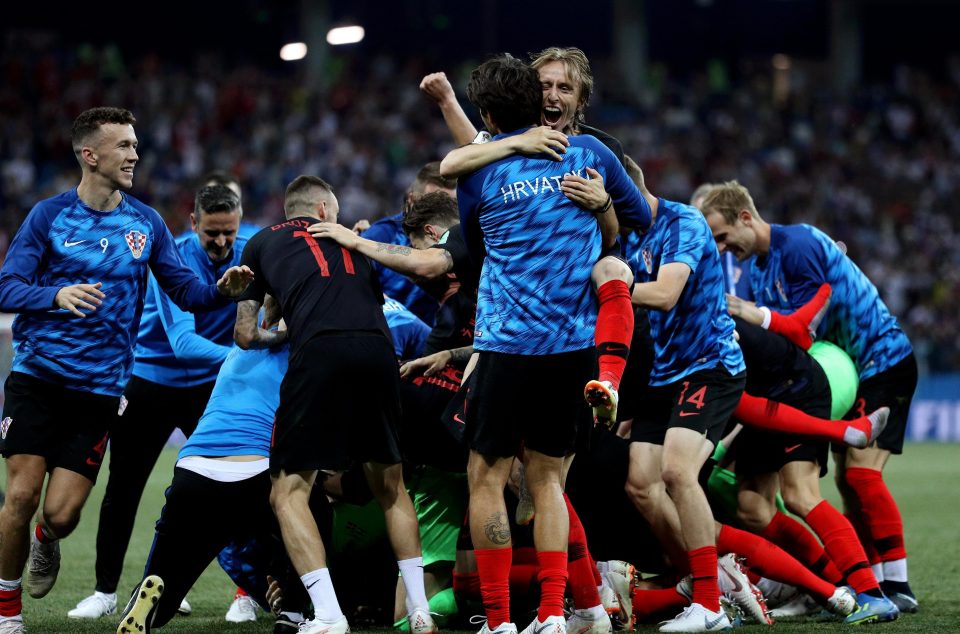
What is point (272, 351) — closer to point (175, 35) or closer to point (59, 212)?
point (59, 212)

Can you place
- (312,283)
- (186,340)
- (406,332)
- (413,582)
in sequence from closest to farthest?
(413,582)
(312,283)
(406,332)
(186,340)

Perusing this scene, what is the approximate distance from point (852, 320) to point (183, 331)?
3.70m

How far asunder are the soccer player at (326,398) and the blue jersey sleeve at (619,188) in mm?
1104

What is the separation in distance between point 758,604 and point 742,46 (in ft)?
90.5

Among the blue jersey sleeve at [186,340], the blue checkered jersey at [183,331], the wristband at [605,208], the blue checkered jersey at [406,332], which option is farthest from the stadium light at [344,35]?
the wristband at [605,208]

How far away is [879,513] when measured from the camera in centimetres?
689

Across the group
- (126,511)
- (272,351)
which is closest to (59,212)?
(272,351)

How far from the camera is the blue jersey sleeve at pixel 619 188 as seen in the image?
5.10m

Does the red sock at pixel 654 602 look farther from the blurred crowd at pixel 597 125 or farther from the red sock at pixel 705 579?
the blurred crowd at pixel 597 125

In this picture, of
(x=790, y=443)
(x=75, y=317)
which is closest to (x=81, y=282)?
(x=75, y=317)

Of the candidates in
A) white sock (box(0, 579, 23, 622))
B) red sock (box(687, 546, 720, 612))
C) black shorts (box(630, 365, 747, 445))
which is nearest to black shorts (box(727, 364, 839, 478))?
black shorts (box(630, 365, 747, 445))

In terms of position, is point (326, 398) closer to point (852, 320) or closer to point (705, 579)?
point (705, 579)

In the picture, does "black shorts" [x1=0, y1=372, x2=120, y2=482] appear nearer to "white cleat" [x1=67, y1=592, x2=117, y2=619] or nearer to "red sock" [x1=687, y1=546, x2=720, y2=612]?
"white cleat" [x1=67, y1=592, x2=117, y2=619]

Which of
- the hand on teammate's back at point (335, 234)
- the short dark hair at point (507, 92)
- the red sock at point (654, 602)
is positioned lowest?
the red sock at point (654, 602)
